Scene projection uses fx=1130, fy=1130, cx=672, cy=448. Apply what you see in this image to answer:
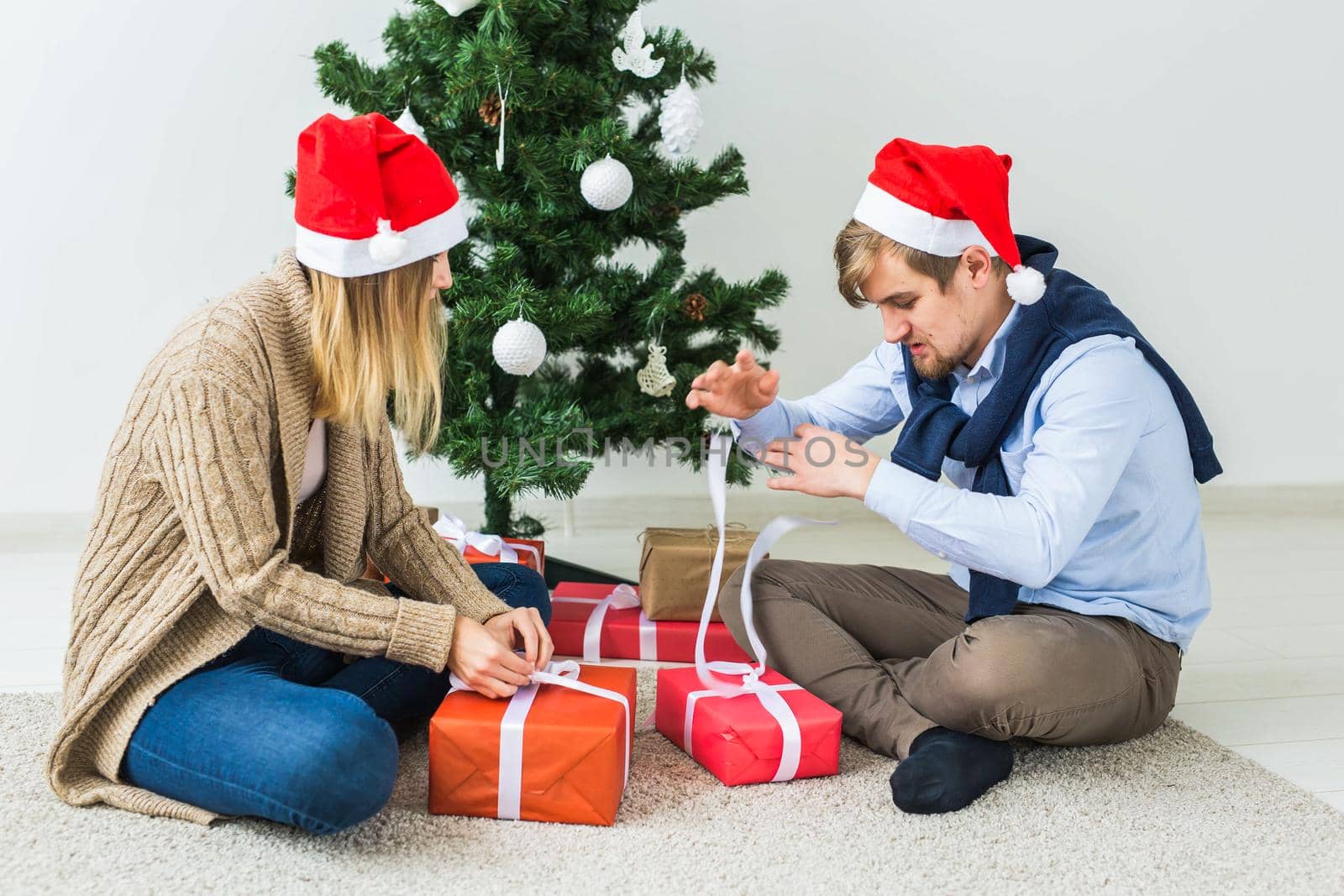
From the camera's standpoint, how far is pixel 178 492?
1.22m

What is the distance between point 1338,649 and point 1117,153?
61.9 inches

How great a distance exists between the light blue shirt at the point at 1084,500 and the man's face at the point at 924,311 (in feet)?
0.20

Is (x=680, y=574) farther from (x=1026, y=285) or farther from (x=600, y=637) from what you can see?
(x=1026, y=285)

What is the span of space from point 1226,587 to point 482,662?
1946 millimetres

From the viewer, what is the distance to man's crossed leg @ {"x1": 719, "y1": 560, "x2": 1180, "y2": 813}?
4.68ft

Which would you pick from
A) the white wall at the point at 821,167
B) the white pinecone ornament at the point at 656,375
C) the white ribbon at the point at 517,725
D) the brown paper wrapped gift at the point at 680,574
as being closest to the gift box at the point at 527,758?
the white ribbon at the point at 517,725

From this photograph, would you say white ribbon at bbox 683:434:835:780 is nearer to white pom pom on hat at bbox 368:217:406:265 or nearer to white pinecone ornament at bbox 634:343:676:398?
white pinecone ornament at bbox 634:343:676:398

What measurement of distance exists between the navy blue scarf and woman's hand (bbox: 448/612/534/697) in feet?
2.12

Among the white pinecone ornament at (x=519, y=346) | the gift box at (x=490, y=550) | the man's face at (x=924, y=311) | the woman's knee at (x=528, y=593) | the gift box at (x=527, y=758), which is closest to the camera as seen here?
the gift box at (x=527, y=758)

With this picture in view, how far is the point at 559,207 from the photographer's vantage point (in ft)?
6.66

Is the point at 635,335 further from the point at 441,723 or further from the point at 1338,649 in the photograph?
the point at 1338,649

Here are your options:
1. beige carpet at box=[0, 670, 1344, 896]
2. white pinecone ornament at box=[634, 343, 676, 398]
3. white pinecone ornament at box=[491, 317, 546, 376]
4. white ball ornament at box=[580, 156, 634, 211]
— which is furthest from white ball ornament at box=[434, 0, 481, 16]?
beige carpet at box=[0, 670, 1344, 896]

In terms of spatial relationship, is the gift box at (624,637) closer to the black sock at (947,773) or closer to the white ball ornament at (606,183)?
the black sock at (947,773)

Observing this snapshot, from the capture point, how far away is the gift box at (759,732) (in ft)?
4.75
